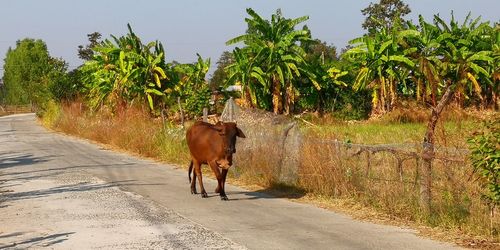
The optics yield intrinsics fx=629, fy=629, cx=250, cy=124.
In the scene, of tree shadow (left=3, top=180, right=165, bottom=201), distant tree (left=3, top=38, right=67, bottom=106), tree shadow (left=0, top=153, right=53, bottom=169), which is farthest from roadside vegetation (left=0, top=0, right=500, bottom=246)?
distant tree (left=3, top=38, right=67, bottom=106)

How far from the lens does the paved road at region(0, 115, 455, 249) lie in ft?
25.2

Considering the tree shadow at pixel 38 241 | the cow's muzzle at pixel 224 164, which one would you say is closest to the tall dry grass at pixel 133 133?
the cow's muzzle at pixel 224 164

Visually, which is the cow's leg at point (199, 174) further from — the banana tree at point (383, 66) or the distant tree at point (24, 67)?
the distant tree at point (24, 67)

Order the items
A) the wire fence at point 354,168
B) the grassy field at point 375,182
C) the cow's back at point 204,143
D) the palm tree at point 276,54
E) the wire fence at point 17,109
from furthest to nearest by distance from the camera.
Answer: the wire fence at point 17,109
the palm tree at point 276,54
the cow's back at point 204,143
the wire fence at point 354,168
the grassy field at point 375,182

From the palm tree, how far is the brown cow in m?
19.7

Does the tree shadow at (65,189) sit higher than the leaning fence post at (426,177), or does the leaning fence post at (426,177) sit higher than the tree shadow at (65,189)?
the leaning fence post at (426,177)

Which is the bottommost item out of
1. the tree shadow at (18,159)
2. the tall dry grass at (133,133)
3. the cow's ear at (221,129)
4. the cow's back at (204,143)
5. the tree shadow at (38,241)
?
the tree shadow at (18,159)

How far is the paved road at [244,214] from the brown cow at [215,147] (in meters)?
0.46

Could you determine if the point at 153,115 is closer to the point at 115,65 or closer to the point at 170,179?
the point at 115,65

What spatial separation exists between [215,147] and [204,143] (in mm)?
327

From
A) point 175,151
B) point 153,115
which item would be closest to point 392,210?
point 175,151

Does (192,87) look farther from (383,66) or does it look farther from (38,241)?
(38,241)

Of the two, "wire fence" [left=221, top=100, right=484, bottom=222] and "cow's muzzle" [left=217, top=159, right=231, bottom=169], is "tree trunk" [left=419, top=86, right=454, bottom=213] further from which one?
"cow's muzzle" [left=217, top=159, right=231, bottom=169]

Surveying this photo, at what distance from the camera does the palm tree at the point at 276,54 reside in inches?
1251
